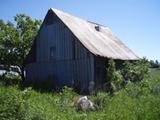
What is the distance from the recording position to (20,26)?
1211 inches

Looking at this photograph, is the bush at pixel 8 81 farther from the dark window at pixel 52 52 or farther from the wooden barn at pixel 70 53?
the dark window at pixel 52 52

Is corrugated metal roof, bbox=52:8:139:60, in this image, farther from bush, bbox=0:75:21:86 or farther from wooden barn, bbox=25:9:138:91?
bush, bbox=0:75:21:86

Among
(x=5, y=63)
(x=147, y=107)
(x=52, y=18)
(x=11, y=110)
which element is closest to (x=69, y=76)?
(x=52, y=18)

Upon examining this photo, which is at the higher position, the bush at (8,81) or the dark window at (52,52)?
the dark window at (52,52)

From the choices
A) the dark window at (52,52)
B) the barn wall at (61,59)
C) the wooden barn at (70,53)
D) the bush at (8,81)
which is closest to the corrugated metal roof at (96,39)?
the wooden barn at (70,53)

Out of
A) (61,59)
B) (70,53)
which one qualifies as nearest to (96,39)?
(70,53)

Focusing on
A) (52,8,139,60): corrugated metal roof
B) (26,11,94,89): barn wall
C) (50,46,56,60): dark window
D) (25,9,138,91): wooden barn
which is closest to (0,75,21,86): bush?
(25,9,138,91): wooden barn

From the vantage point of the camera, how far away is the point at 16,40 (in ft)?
97.0

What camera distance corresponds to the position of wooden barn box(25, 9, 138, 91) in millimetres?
22922

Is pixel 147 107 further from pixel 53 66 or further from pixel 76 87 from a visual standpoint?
pixel 53 66

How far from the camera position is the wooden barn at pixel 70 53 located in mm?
22922

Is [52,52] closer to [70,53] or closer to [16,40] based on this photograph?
[70,53]

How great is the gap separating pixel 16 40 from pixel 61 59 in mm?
6850

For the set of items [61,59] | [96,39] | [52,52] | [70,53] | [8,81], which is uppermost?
[96,39]
